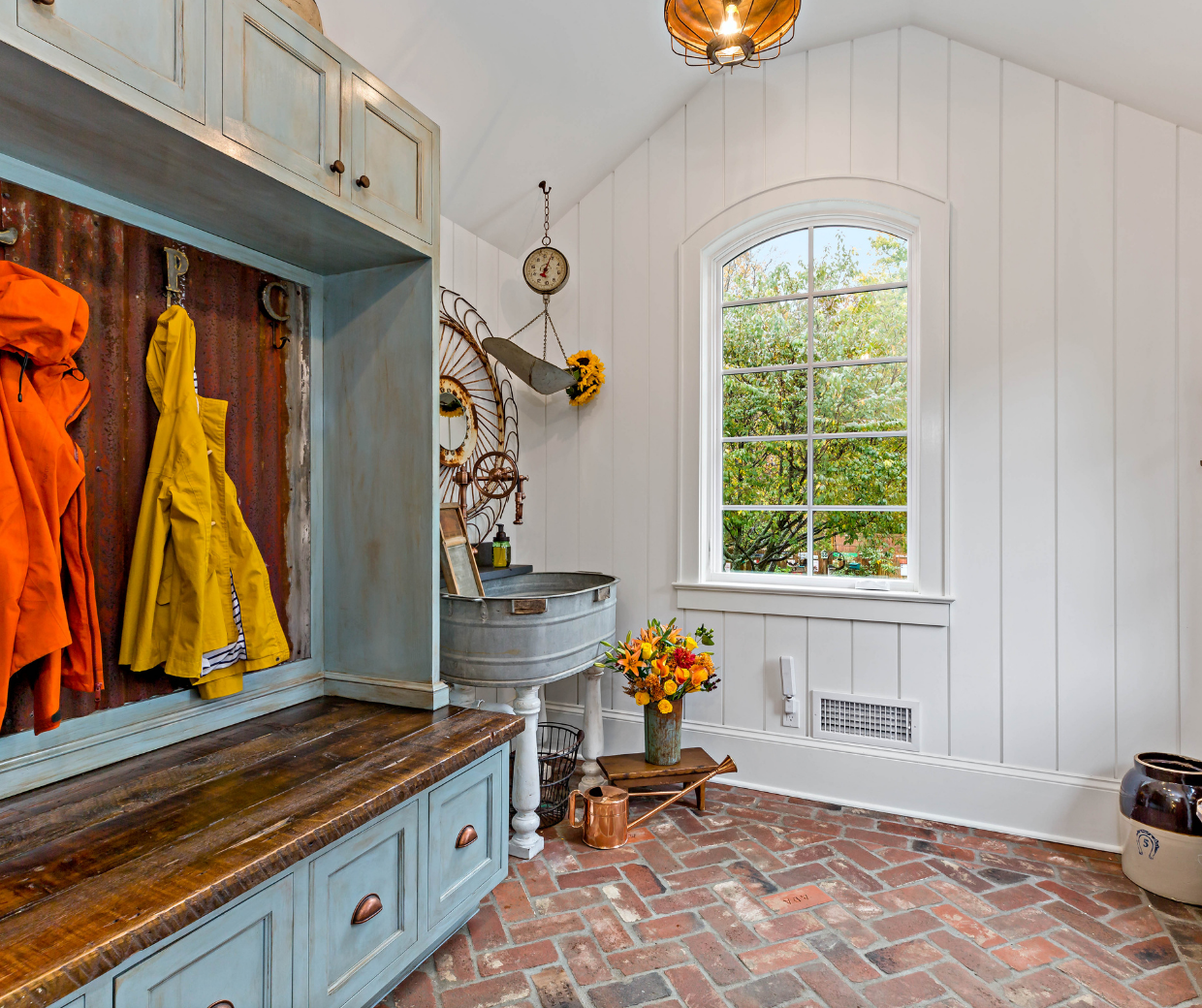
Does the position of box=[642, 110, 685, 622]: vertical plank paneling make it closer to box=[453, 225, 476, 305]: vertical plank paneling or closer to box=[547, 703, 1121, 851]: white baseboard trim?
box=[547, 703, 1121, 851]: white baseboard trim

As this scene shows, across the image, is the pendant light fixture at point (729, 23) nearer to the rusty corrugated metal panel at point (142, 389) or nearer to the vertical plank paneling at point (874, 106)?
the vertical plank paneling at point (874, 106)

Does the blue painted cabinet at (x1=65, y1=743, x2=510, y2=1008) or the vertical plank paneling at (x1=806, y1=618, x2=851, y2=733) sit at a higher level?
the vertical plank paneling at (x1=806, y1=618, x2=851, y2=733)

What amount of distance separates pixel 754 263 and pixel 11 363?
8.74 ft

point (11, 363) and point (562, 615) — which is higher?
point (11, 363)

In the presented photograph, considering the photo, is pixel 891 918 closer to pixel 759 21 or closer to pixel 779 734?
pixel 779 734

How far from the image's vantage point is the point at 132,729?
1.65 metres

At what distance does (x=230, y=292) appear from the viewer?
193 cm

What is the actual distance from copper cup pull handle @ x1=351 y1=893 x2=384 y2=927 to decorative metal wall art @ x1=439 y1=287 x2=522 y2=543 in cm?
162

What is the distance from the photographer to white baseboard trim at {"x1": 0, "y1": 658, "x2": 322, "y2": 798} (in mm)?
1455

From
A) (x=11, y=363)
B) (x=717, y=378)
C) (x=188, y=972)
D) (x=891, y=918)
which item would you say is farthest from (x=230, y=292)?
(x=891, y=918)

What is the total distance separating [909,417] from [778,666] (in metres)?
1.16

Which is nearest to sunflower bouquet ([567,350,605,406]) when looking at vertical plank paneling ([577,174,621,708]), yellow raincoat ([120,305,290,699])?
vertical plank paneling ([577,174,621,708])

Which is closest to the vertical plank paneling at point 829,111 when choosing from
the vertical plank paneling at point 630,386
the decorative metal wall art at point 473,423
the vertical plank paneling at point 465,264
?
the vertical plank paneling at point 630,386

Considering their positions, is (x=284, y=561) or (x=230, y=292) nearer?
(x=230, y=292)
